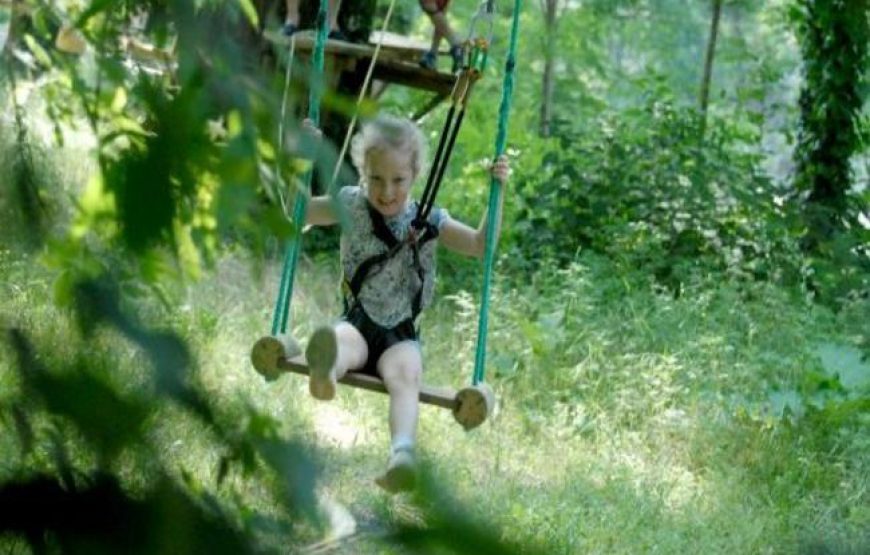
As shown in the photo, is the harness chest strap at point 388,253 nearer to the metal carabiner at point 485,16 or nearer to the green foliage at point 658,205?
the metal carabiner at point 485,16

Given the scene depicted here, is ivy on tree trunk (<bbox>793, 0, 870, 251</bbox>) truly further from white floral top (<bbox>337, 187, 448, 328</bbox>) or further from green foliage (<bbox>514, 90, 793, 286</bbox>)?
white floral top (<bbox>337, 187, 448, 328</bbox>)

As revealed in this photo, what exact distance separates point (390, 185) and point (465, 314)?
7.30ft

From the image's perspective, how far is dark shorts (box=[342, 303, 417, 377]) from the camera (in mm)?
4625

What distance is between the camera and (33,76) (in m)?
1.50

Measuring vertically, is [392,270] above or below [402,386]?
above

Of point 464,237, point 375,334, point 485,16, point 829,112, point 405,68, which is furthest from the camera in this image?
point 829,112

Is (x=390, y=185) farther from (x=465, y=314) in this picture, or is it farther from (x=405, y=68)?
(x=405, y=68)

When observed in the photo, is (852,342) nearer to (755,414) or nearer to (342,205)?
(755,414)

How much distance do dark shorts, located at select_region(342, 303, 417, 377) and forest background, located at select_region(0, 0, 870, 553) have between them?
344mm

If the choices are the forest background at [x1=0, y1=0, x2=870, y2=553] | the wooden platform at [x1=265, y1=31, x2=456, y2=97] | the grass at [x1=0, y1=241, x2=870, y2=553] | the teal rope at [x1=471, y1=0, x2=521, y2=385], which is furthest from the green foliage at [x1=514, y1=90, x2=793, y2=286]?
the teal rope at [x1=471, y1=0, x2=521, y2=385]

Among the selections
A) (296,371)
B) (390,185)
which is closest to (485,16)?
(390,185)

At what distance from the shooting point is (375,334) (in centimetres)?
468

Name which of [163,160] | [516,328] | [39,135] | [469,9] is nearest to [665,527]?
[516,328]

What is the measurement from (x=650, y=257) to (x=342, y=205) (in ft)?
24.9
